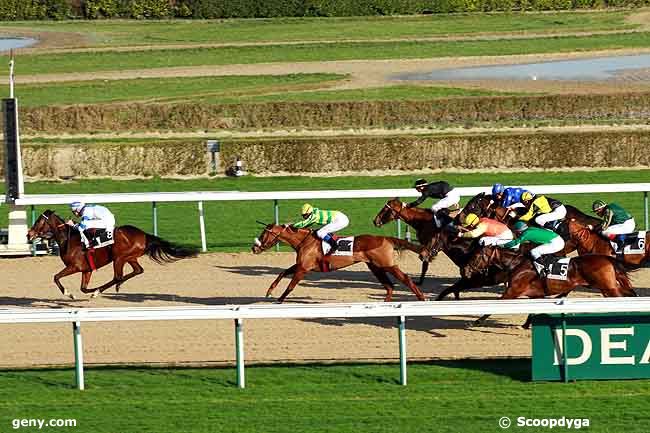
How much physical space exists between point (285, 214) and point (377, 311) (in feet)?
27.0

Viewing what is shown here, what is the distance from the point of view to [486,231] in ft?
40.3

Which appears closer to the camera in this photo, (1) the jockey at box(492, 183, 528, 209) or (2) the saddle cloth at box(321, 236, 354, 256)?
(2) the saddle cloth at box(321, 236, 354, 256)

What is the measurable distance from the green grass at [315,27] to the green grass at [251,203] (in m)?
17.5

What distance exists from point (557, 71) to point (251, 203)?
1483cm

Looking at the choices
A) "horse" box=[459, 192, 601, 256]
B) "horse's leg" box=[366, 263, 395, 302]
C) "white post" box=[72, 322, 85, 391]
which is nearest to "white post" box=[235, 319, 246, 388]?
"white post" box=[72, 322, 85, 391]

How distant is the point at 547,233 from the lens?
38.9ft

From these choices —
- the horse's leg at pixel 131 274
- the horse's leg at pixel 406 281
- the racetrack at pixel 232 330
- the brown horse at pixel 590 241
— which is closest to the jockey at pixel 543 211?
the brown horse at pixel 590 241

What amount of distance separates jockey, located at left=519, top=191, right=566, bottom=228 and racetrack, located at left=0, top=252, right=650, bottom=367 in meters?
0.76

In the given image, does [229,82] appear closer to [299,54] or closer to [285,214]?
[299,54]

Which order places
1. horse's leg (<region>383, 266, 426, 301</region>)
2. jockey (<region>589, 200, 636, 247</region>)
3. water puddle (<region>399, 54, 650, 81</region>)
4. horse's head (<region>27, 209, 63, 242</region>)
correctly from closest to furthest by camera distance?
horse's leg (<region>383, 266, 426, 301</region>)
jockey (<region>589, 200, 636, 247</region>)
horse's head (<region>27, 209, 63, 242</region>)
water puddle (<region>399, 54, 650, 81</region>)

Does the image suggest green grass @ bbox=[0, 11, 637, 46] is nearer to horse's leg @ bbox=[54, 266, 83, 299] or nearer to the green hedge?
the green hedge

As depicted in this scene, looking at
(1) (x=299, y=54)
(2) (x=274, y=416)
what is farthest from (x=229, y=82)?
(2) (x=274, y=416)

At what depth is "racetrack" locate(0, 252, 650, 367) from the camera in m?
11.1

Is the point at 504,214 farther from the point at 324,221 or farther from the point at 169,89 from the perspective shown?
the point at 169,89
